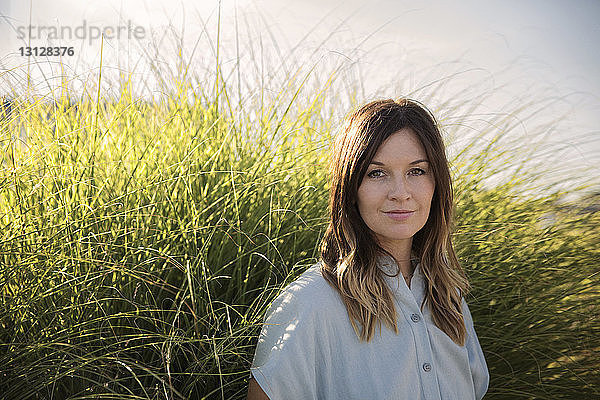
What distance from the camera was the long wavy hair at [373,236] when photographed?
3.78ft

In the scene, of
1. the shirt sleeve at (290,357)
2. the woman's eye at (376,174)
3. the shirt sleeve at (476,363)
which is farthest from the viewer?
the shirt sleeve at (476,363)

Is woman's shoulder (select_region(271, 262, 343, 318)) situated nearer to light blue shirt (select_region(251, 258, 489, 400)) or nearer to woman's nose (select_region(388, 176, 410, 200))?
light blue shirt (select_region(251, 258, 489, 400))

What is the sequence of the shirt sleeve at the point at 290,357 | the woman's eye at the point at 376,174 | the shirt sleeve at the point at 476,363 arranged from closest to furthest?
1. the shirt sleeve at the point at 290,357
2. the woman's eye at the point at 376,174
3. the shirt sleeve at the point at 476,363

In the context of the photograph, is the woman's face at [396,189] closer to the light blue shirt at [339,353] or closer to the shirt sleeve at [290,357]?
the light blue shirt at [339,353]

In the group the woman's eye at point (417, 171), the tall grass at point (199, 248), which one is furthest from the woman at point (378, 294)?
the tall grass at point (199, 248)

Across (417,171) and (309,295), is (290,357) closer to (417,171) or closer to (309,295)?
(309,295)

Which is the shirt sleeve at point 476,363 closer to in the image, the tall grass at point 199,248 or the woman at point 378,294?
the woman at point 378,294

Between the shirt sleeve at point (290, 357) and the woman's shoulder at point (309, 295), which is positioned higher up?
the woman's shoulder at point (309, 295)

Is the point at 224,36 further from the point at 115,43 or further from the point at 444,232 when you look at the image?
the point at 444,232

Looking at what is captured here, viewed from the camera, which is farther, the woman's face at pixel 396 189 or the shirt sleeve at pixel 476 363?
the shirt sleeve at pixel 476 363

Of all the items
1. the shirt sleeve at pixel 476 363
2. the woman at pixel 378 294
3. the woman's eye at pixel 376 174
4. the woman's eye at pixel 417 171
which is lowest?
the shirt sleeve at pixel 476 363

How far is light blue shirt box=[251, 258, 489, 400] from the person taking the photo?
3.56 feet

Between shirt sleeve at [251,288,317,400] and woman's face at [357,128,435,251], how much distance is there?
212 millimetres

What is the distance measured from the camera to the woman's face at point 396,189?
3.83 feet
